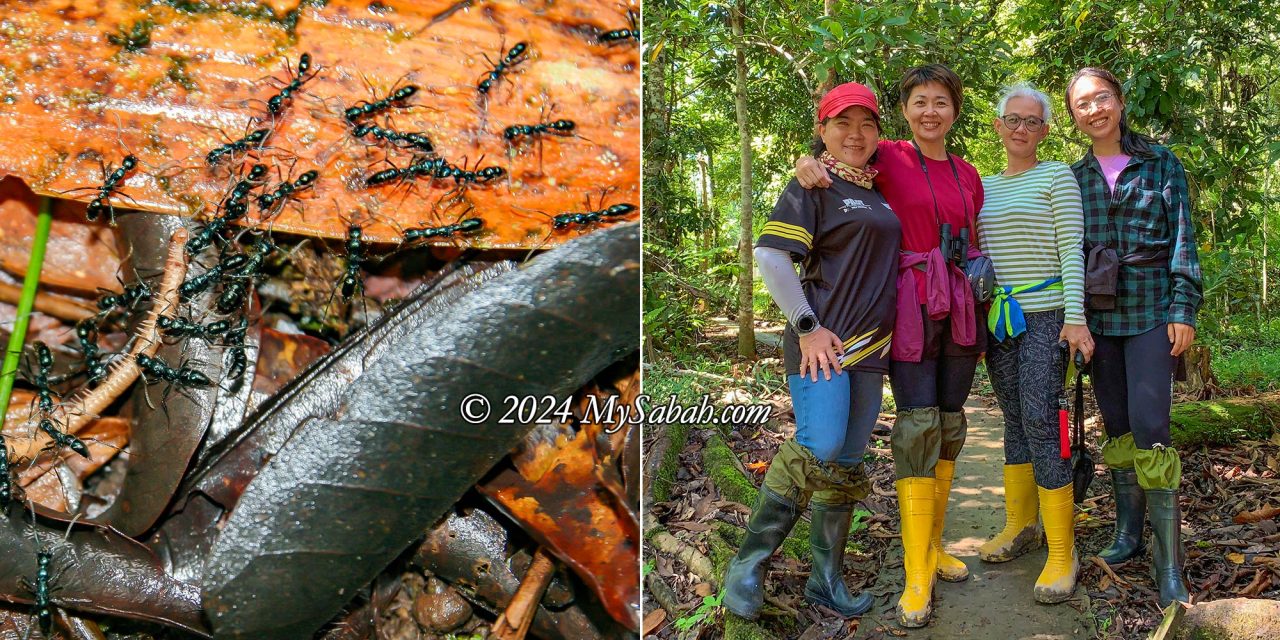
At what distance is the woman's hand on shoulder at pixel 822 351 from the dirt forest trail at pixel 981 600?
1.08 metres

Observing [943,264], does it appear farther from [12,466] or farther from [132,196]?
[12,466]

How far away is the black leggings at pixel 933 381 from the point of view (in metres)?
3.21

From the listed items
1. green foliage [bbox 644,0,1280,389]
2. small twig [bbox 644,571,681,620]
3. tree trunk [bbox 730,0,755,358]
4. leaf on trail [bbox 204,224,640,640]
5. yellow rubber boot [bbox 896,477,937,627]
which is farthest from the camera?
tree trunk [bbox 730,0,755,358]

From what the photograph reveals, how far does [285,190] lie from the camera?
213cm

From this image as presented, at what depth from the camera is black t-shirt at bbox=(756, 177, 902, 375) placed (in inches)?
116

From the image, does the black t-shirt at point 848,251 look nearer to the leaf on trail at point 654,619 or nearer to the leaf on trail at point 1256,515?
the leaf on trail at point 654,619

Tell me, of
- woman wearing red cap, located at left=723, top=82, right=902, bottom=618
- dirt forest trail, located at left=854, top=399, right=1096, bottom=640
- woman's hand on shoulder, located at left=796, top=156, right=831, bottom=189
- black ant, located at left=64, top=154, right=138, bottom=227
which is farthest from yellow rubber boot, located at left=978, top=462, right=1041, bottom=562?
black ant, located at left=64, top=154, right=138, bottom=227

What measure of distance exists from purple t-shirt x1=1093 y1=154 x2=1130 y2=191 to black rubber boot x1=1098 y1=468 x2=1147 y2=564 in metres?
1.31

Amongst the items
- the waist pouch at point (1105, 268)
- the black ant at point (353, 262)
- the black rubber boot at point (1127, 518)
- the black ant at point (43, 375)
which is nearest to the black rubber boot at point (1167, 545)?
the black rubber boot at point (1127, 518)

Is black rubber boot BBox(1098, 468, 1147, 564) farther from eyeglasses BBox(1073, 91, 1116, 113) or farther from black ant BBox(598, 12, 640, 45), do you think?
black ant BBox(598, 12, 640, 45)

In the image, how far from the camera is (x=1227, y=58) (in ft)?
21.1

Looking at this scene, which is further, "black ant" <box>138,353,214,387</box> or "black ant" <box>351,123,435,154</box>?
"black ant" <box>351,123,435,154</box>

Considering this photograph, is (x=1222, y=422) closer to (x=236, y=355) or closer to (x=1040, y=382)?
(x=1040, y=382)

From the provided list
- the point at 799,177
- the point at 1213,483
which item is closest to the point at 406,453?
the point at 799,177
